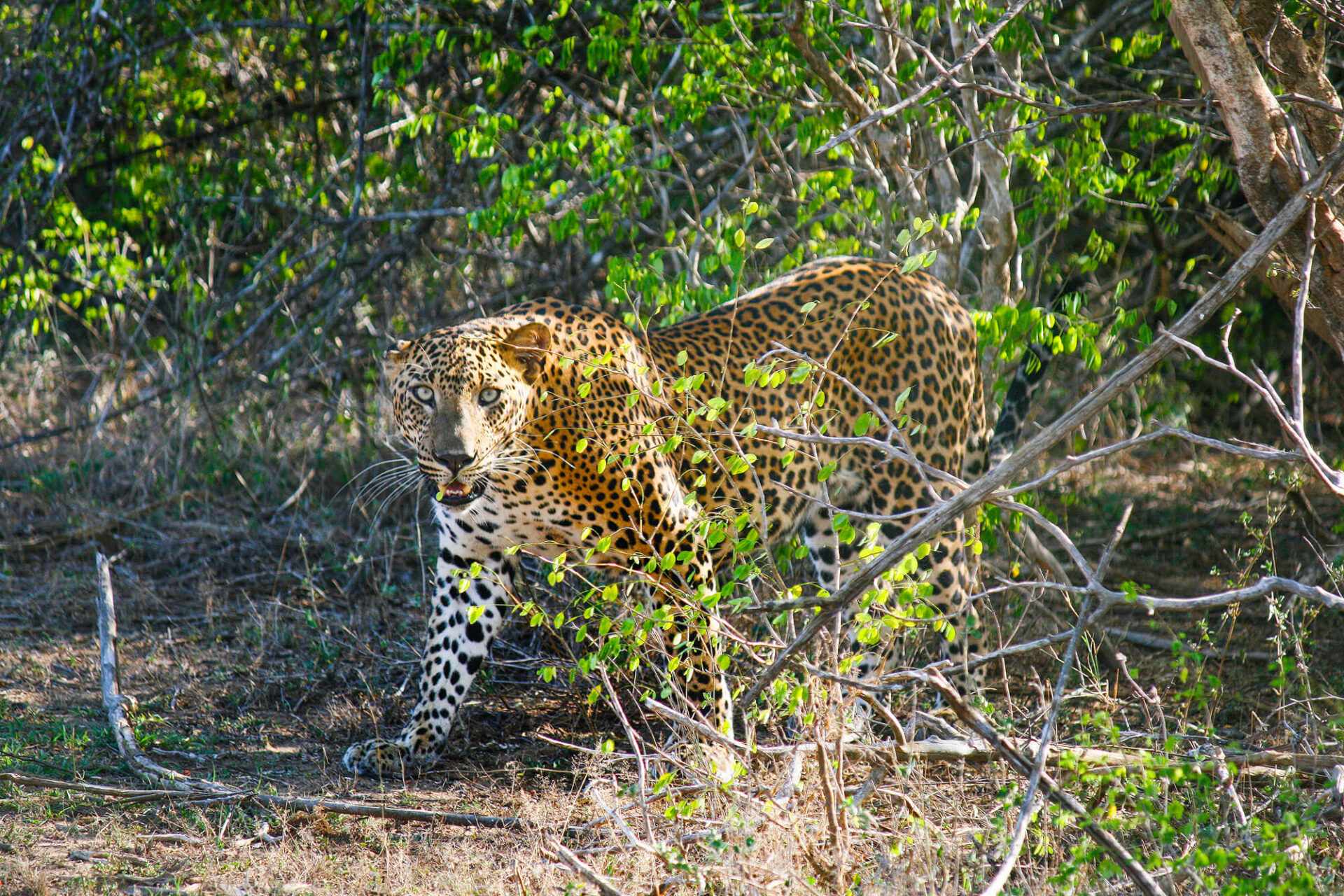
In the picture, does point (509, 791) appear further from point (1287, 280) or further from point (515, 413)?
point (1287, 280)

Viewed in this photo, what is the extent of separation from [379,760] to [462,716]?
0.51 meters

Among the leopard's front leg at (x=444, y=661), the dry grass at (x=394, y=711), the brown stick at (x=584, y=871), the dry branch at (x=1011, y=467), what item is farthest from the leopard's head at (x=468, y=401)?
the brown stick at (x=584, y=871)

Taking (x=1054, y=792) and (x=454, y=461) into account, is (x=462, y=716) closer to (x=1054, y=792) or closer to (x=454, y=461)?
(x=454, y=461)

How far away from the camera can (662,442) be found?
5.00 metres

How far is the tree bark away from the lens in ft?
14.9

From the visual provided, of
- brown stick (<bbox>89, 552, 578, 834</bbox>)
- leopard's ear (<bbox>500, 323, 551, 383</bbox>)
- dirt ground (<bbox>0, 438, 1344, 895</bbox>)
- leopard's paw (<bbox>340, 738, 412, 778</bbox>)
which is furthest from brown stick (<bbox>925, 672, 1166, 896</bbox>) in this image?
leopard's paw (<bbox>340, 738, 412, 778</bbox>)

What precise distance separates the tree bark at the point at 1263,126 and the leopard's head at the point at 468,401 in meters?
2.46

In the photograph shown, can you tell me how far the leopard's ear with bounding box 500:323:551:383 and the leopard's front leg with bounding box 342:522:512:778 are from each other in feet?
2.30

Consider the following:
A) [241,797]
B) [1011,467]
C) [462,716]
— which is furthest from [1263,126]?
[241,797]

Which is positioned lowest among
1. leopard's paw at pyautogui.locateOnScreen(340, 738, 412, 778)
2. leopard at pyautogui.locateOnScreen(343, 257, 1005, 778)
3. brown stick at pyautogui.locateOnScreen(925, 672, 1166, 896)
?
leopard's paw at pyautogui.locateOnScreen(340, 738, 412, 778)

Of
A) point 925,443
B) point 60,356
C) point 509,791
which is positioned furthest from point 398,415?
point 60,356

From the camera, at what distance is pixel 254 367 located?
29.8ft

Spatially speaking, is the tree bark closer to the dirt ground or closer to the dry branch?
the dry branch

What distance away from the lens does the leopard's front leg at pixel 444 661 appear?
548 cm
